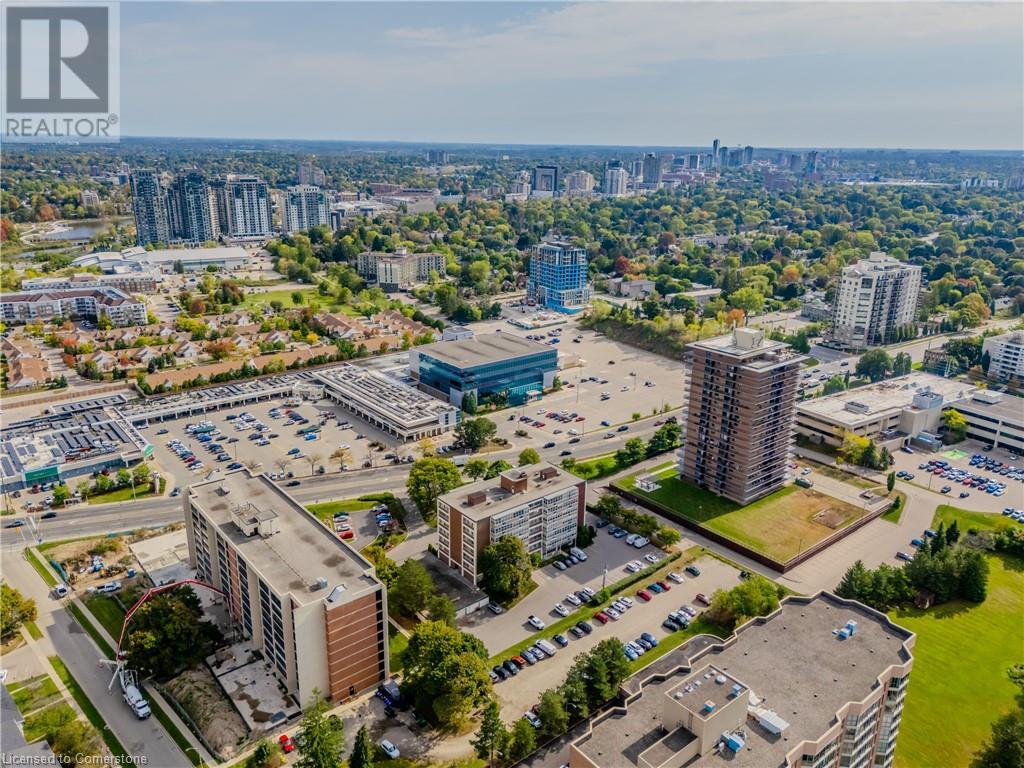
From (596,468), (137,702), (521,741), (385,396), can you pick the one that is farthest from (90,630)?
(596,468)

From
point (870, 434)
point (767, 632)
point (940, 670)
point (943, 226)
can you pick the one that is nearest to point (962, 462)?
point (870, 434)

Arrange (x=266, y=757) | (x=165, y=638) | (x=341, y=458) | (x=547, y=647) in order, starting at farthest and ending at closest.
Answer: (x=341, y=458), (x=547, y=647), (x=165, y=638), (x=266, y=757)

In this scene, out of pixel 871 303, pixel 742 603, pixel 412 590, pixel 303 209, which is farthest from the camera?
pixel 303 209

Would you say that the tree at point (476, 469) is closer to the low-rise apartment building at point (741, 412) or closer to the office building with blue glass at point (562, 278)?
the low-rise apartment building at point (741, 412)

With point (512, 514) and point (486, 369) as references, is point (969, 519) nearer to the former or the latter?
point (512, 514)

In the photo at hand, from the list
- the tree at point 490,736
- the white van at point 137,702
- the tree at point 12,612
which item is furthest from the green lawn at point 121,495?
the tree at point 490,736

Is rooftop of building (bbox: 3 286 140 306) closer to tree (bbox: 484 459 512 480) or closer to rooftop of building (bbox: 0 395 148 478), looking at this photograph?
rooftop of building (bbox: 0 395 148 478)

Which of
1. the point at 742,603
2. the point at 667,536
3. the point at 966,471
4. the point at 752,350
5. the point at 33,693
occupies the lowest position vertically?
the point at 33,693
